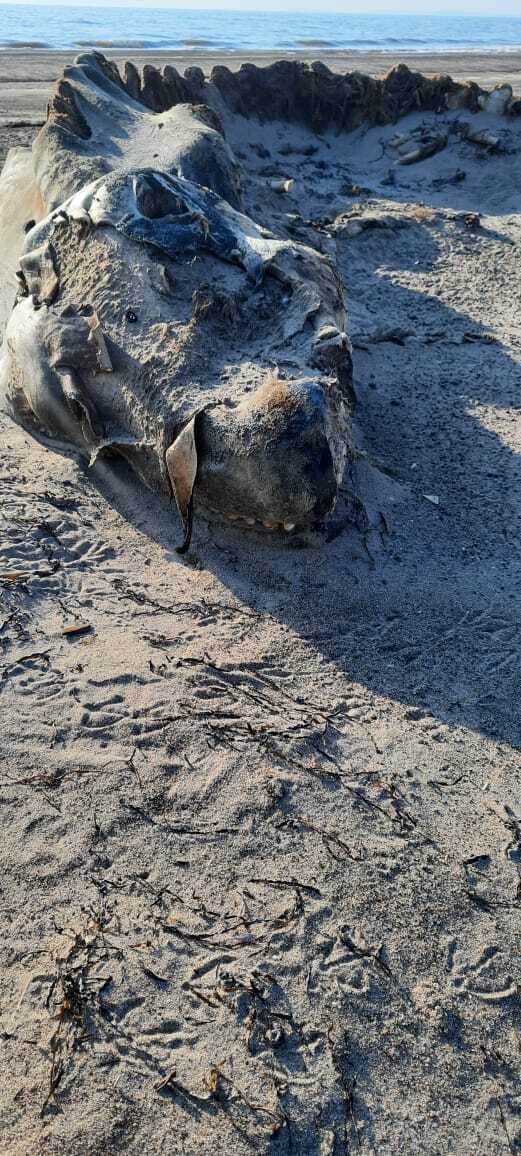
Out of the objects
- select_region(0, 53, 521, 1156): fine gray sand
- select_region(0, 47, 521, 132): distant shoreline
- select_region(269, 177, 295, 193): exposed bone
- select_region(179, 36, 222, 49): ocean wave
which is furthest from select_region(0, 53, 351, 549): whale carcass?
select_region(179, 36, 222, 49): ocean wave

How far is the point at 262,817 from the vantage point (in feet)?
9.05

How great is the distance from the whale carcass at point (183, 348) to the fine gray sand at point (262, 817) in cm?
24

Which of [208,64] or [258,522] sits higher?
Answer: [208,64]

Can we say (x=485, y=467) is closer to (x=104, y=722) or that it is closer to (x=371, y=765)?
(x=371, y=765)

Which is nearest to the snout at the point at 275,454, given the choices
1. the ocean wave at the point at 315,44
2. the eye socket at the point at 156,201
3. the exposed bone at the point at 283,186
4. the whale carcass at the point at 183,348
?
the whale carcass at the point at 183,348

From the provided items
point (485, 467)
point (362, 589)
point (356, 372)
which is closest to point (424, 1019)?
point (362, 589)

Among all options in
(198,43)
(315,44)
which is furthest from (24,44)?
(315,44)

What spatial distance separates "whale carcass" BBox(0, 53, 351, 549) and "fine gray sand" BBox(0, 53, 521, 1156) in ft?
0.78

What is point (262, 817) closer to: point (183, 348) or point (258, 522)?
point (258, 522)

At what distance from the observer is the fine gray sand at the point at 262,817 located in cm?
210

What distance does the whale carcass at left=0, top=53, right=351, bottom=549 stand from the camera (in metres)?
3.52

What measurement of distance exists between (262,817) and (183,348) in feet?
7.84

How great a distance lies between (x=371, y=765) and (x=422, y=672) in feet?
1.87

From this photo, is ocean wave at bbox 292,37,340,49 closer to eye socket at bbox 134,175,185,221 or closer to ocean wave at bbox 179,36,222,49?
ocean wave at bbox 179,36,222,49
